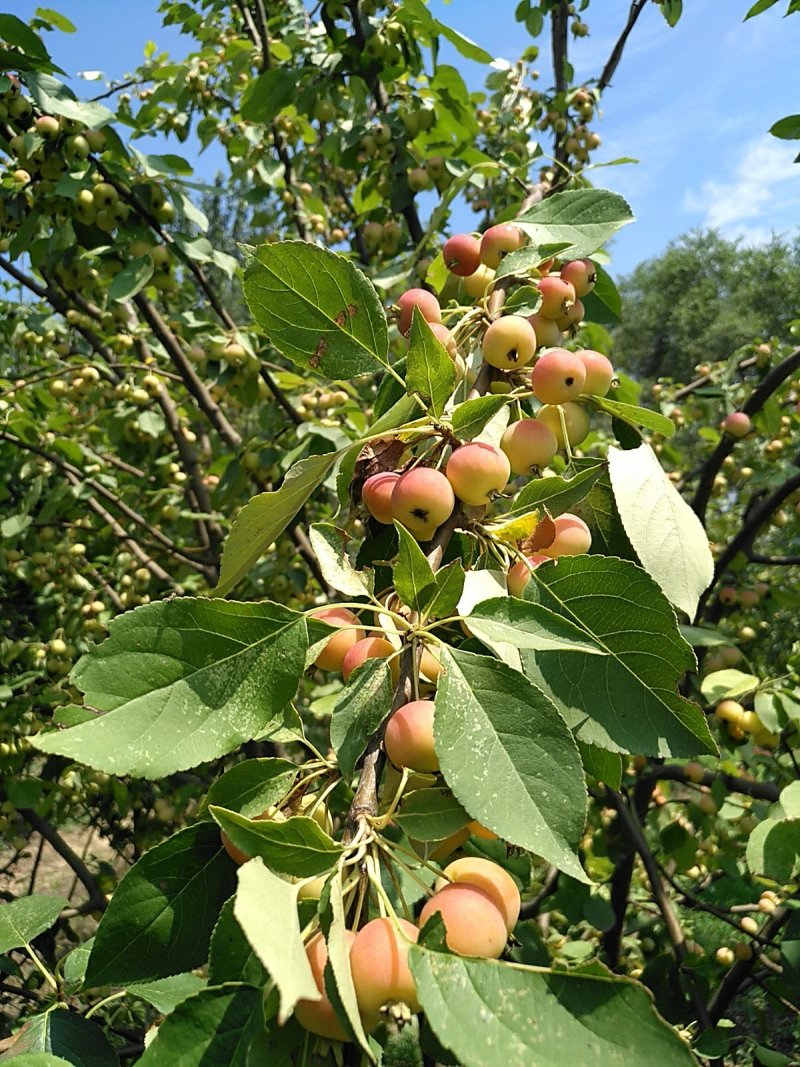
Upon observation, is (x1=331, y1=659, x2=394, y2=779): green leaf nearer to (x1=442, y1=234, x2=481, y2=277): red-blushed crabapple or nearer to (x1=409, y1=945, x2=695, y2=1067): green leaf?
(x1=409, y1=945, x2=695, y2=1067): green leaf

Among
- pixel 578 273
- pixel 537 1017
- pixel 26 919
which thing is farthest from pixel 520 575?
pixel 26 919

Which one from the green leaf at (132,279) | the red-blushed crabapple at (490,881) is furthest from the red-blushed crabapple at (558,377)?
the green leaf at (132,279)

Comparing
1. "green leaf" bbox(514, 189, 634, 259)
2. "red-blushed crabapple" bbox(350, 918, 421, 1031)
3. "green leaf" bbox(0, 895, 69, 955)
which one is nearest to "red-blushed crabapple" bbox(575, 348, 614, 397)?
"green leaf" bbox(514, 189, 634, 259)

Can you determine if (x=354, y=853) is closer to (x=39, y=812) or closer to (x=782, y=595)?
(x=782, y=595)

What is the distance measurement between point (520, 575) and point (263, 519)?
0.26 m

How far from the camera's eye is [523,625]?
64cm

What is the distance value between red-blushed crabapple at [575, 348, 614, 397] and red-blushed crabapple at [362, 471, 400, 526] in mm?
269

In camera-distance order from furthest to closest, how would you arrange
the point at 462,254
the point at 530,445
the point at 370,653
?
the point at 462,254 < the point at 530,445 < the point at 370,653

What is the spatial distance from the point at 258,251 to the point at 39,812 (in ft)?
9.17

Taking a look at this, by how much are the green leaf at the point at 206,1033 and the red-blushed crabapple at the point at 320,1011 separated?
3 centimetres

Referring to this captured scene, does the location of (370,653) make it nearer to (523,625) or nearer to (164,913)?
(523,625)

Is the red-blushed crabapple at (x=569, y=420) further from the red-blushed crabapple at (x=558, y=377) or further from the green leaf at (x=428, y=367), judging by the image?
the green leaf at (x=428, y=367)

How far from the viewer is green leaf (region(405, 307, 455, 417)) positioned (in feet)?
2.46

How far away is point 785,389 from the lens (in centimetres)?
288
